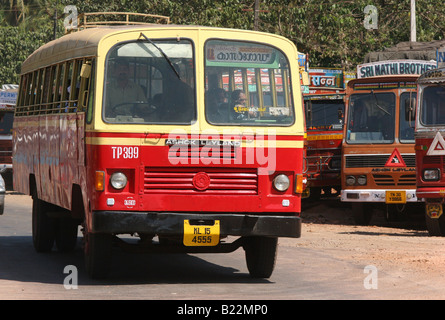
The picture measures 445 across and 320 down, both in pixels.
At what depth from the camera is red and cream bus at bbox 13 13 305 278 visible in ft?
35.0

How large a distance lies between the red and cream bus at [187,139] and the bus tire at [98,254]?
12mm

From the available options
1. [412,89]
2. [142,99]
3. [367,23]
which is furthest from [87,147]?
[367,23]

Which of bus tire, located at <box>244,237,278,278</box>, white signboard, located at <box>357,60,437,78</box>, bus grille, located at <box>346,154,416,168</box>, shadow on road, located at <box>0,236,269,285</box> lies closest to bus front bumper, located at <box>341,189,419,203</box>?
bus grille, located at <box>346,154,416,168</box>

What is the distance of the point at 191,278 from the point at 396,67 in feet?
38.8

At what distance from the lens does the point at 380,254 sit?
1473 cm

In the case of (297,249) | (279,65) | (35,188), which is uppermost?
(279,65)

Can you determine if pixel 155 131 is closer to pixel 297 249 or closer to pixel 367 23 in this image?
pixel 297 249

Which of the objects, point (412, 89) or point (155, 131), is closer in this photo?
point (155, 131)

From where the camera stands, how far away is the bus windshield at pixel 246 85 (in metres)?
11.0

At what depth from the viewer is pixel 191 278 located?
38.7ft

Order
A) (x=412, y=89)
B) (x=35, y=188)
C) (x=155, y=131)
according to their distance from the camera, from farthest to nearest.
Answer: (x=412, y=89)
(x=35, y=188)
(x=155, y=131)

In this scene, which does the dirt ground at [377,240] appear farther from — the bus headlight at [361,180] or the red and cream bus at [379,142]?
the bus headlight at [361,180]

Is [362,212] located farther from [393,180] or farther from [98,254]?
[98,254]
